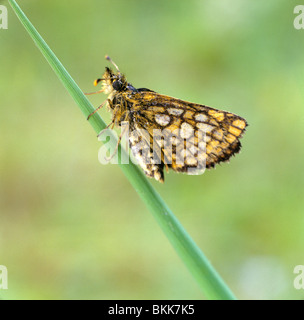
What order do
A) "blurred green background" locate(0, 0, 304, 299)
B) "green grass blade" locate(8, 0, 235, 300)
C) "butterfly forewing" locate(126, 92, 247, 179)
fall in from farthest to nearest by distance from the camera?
"blurred green background" locate(0, 0, 304, 299) < "butterfly forewing" locate(126, 92, 247, 179) < "green grass blade" locate(8, 0, 235, 300)

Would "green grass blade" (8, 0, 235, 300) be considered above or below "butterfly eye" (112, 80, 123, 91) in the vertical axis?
below

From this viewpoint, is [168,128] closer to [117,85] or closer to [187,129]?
[187,129]

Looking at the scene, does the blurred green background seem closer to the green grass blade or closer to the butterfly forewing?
the butterfly forewing

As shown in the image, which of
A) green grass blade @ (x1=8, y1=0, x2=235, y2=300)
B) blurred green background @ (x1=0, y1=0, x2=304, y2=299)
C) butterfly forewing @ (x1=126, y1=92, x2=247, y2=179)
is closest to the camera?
green grass blade @ (x1=8, y1=0, x2=235, y2=300)

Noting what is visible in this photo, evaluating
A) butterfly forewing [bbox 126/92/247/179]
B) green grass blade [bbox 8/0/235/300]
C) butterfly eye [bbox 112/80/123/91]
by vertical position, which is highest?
butterfly eye [bbox 112/80/123/91]

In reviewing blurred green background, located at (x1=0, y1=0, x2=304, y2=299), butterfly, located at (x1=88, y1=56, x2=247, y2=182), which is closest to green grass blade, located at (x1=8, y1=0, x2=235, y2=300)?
butterfly, located at (x1=88, y1=56, x2=247, y2=182)

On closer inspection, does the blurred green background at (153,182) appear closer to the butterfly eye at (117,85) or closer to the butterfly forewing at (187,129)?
the butterfly forewing at (187,129)

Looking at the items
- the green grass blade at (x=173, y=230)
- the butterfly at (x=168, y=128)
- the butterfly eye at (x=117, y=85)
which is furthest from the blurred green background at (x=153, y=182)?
the green grass blade at (x=173, y=230)

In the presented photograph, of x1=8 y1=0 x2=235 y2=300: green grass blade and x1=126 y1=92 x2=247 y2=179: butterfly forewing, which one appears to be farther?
x1=126 y1=92 x2=247 y2=179: butterfly forewing
